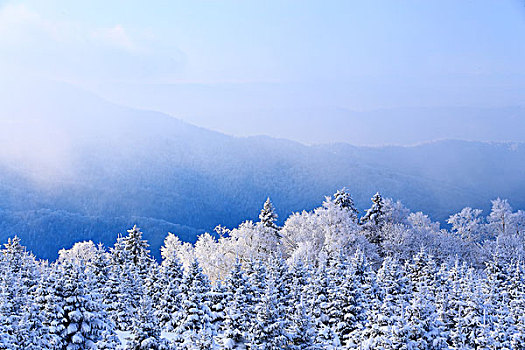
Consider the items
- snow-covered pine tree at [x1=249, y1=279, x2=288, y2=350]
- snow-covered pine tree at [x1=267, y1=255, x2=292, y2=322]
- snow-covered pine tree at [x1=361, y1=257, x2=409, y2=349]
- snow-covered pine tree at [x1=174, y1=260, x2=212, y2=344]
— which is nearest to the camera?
snow-covered pine tree at [x1=361, y1=257, x2=409, y2=349]

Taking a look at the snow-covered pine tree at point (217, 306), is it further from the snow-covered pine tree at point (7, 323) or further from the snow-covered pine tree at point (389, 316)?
the snow-covered pine tree at point (7, 323)

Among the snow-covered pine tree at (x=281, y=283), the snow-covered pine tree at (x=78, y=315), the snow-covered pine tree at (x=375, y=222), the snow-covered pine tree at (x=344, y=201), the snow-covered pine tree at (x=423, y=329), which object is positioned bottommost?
the snow-covered pine tree at (x=423, y=329)

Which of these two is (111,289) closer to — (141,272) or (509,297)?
(141,272)

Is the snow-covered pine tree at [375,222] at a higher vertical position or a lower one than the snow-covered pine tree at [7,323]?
higher

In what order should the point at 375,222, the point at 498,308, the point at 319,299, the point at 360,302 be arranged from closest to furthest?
the point at 498,308
the point at 360,302
the point at 319,299
the point at 375,222

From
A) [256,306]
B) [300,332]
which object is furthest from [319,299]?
[256,306]

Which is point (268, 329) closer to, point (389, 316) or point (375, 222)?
point (389, 316)

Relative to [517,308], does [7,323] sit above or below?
below

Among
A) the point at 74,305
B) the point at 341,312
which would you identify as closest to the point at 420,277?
the point at 341,312

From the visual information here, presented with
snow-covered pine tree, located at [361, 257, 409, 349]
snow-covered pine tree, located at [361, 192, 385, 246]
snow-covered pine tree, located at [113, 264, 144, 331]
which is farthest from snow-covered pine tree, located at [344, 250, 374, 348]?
snow-covered pine tree, located at [361, 192, 385, 246]

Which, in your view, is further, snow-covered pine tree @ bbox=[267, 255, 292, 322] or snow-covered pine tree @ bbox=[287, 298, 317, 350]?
snow-covered pine tree @ bbox=[267, 255, 292, 322]

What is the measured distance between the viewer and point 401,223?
80938mm

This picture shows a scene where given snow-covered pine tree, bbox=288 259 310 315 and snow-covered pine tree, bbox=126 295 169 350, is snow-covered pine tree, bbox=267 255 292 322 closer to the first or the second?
snow-covered pine tree, bbox=288 259 310 315

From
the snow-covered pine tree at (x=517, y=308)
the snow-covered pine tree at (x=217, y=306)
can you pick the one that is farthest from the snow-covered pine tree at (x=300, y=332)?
the snow-covered pine tree at (x=517, y=308)
